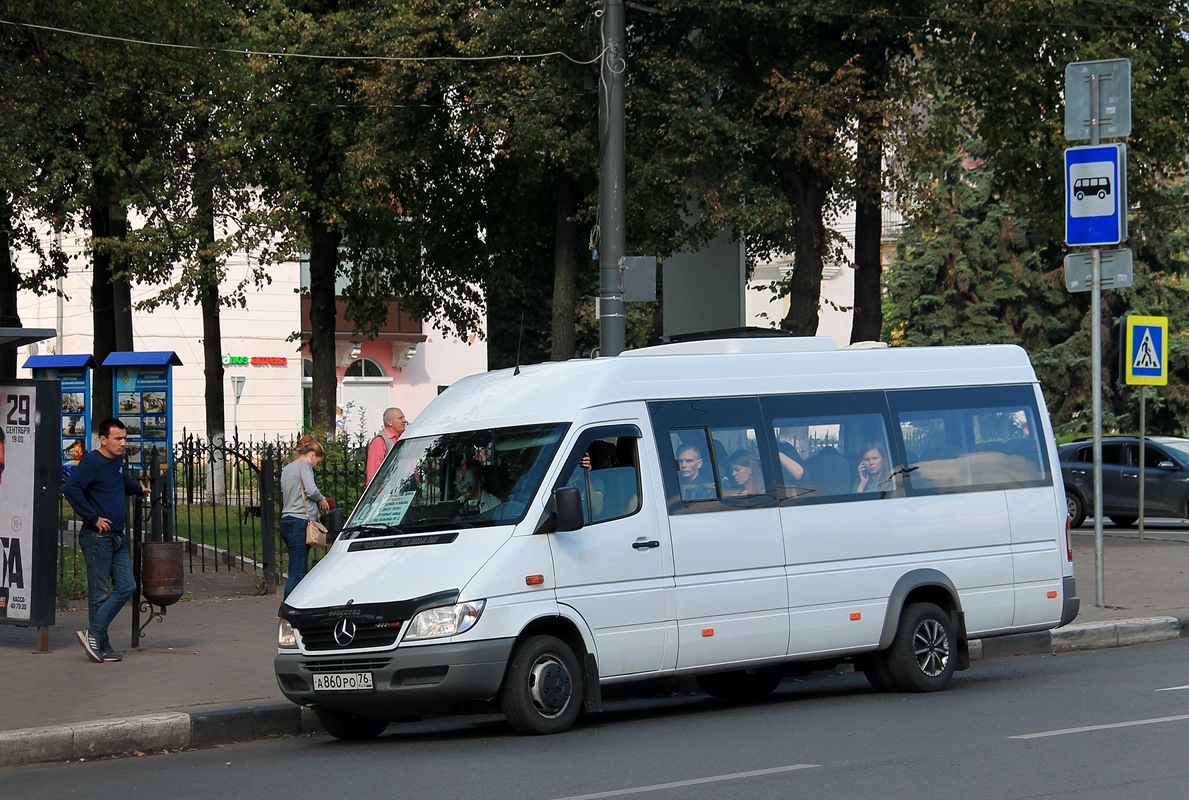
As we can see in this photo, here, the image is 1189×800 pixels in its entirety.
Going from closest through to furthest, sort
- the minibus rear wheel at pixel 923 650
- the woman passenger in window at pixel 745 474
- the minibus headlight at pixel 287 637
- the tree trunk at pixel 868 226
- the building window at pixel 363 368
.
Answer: the minibus headlight at pixel 287 637 → the woman passenger in window at pixel 745 474 → the minibus rear wheel at pixel 923 650 → the tree trunk at pixel 868 226 → the building window at pixel 363 368

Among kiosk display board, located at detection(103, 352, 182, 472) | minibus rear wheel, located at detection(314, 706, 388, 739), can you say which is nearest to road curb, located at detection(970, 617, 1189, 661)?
minibus rear wheel, located at detection(314, 706, 388, 739)

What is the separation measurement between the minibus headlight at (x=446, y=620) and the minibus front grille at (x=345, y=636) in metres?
0.12

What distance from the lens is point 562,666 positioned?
33.1 feet

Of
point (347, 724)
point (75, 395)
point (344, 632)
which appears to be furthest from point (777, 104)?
point (344, 632)

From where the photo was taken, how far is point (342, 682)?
32.3 ft

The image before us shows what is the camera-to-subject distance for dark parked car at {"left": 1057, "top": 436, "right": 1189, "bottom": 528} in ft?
94.3

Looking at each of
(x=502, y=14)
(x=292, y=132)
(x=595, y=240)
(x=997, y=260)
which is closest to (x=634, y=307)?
(x=997, y=260)

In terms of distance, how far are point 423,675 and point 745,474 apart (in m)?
2.77

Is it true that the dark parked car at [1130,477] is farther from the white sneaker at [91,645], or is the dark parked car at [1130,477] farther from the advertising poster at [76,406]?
the white sneaker at [91,645]

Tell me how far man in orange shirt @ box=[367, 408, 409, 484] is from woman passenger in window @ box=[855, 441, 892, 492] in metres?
4.48

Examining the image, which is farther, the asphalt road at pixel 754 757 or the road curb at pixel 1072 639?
the road curb at pixel 1072 639

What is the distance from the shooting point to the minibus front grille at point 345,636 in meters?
9.73

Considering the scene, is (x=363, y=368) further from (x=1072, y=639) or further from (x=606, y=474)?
(x=606, y=474)

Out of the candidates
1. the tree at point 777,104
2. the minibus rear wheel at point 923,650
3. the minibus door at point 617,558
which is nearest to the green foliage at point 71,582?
the minibus door at point 617,558
